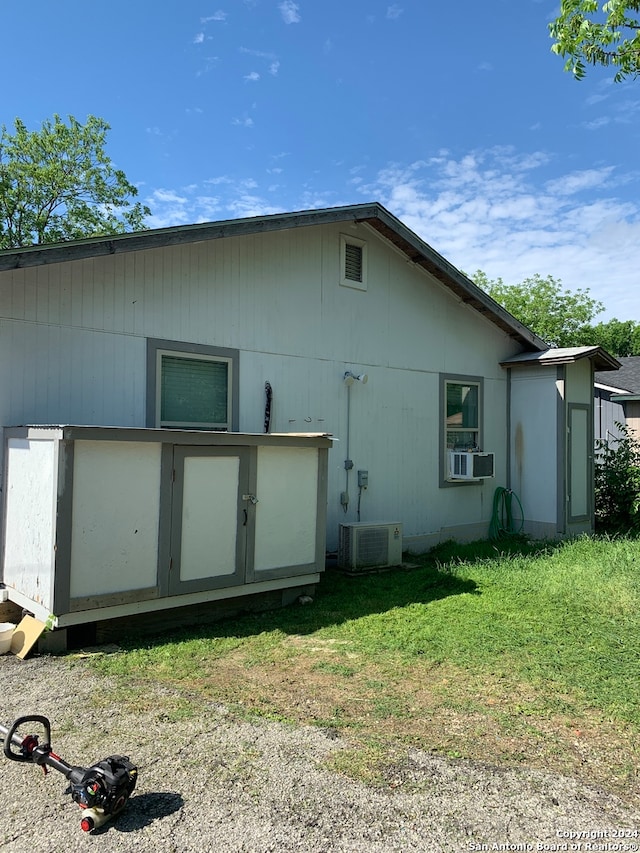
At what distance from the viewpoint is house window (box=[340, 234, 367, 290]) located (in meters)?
7.83

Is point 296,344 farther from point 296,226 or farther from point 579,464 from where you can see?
point 579,464

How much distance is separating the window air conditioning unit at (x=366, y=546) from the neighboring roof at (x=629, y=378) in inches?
427

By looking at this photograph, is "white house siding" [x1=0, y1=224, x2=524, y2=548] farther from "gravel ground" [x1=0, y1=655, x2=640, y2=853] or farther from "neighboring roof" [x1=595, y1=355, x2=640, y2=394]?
"neighboring roof" [x1=595, y1=355, x2=640, y2=394]

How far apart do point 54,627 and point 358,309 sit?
5372 millimetres

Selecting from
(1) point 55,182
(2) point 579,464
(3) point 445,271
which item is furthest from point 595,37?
(1) point 55,182

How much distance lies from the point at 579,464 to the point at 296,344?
5.14m

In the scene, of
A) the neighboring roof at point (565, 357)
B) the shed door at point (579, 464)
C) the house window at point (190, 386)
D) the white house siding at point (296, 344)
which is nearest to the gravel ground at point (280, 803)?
the white house siding at point (296, 344)

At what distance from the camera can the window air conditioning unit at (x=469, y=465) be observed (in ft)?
28.8

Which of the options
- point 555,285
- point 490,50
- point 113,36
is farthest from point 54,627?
point 555,285

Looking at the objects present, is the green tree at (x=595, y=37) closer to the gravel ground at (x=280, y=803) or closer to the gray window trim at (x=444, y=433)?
the gray window trim at (x=444, y=433)

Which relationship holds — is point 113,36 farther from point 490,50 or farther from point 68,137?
point 68,137

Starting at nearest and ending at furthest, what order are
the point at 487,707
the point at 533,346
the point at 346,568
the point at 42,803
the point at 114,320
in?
the point at 42,803, the point at 487,707, the point at 114,320, the point at 346,568, the point at 533,346

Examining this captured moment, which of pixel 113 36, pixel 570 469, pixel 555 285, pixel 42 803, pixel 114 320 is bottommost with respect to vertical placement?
pixel 42 803

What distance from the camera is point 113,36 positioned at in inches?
449
